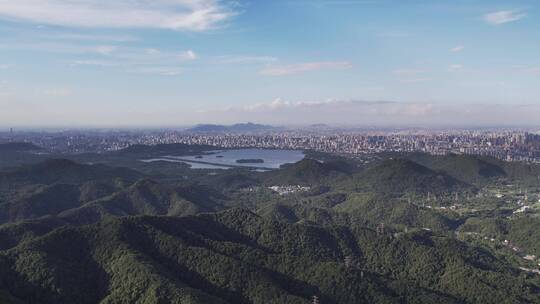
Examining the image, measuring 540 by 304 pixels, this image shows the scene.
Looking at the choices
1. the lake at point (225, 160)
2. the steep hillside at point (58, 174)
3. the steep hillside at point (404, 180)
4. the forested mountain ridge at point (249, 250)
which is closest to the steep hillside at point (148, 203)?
the forested mountain ridge at point (249, 250)

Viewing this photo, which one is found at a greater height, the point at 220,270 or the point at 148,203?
the point at 220,270

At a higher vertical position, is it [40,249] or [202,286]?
[40,249]

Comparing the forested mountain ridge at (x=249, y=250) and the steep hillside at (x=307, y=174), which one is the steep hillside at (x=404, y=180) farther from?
the forested mountain ridge at (x=249, y=250)

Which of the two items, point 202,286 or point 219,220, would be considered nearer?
point 202,286

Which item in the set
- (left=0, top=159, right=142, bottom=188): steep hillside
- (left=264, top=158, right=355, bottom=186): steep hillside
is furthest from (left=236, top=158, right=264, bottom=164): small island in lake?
(left=0, top=159, right=142, bottom=188): steep hillside

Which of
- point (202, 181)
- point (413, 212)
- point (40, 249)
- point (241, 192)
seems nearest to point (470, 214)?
point (413, 212)

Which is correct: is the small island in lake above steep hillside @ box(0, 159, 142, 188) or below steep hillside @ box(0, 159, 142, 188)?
below

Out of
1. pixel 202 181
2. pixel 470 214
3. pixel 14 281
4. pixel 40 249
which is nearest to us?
pixel 14 281

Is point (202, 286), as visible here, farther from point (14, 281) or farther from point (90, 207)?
point (90, 207)

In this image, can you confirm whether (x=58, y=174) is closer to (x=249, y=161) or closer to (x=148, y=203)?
(x=148, y=203)

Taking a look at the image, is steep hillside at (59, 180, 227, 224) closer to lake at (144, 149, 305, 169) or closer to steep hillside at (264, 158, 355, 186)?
steep hillside at (264, 158, 355, 186)

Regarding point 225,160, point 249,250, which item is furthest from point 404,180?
point 225,160
